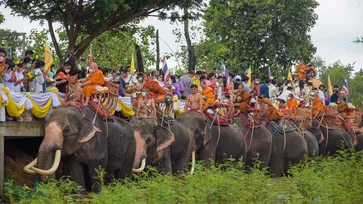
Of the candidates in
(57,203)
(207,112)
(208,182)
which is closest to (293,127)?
(207,112)

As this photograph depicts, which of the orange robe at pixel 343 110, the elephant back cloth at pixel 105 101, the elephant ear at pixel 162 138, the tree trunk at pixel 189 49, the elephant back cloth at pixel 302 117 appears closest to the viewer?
the elephant back cloth at pixel 105 101

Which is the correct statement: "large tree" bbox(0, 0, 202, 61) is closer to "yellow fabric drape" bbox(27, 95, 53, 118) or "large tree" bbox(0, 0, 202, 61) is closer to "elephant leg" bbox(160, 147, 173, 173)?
"elephant leg" bbox(160, 147, 173, 173)

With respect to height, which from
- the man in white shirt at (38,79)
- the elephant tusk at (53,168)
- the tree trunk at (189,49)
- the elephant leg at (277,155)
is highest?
the tree trunk at (189,49)

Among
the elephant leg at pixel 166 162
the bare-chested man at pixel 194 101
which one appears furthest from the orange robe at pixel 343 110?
the elephant leg at pixel 166 162

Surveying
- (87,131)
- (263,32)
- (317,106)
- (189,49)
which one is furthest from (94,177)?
(263,32)

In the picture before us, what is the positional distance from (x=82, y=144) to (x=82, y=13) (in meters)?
9.93

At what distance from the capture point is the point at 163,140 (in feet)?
72.1

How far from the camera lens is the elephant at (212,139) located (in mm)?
23703

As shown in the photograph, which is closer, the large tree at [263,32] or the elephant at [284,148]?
the elephant at [284,148]

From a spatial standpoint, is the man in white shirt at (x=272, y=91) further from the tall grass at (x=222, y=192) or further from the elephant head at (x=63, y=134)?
the tall grass at (x=222, y=192)

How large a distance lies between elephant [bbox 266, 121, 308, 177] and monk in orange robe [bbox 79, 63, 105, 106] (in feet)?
31.4

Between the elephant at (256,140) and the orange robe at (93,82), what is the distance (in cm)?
755

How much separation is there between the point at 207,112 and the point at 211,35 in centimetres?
1927

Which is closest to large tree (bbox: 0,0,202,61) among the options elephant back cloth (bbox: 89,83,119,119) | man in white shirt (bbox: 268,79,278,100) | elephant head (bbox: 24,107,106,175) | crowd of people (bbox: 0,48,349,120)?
crowd of people (bbox: 0,48,349,120)
